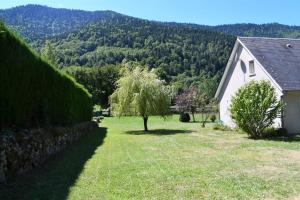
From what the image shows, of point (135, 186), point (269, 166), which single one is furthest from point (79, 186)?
point (269, 166)

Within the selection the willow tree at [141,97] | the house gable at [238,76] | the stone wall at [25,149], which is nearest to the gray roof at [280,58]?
the house gable at [238,76]

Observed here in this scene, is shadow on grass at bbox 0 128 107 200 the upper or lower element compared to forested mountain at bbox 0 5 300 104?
lower

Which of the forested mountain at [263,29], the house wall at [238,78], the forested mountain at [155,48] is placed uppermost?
the forested mountain at [263,29]

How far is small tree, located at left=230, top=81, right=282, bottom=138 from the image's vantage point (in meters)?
20.5

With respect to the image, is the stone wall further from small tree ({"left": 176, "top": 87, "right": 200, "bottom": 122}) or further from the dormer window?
small tree ({"left": 176, "top": 87, "right": 200, "bottom": 122})

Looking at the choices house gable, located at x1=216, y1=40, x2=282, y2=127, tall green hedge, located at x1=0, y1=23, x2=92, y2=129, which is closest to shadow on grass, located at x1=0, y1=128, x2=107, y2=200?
tall green hedge, located at x1=0, y1=23, x2=92, y2=129

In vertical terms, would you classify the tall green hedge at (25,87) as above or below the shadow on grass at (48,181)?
above

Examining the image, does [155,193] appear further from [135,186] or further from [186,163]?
[186,163]

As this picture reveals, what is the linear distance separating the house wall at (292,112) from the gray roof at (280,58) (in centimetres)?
62

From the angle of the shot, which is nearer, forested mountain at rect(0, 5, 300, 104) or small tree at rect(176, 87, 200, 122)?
small tree at rect(176, 87, 200, 122)

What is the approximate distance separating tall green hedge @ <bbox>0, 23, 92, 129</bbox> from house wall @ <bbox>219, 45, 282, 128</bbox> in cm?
1172

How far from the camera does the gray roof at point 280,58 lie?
73.4ft

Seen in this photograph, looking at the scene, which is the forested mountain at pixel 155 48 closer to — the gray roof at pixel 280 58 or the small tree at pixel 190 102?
the small tree at pixel 190 102

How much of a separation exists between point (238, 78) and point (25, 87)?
17114 millimetres
